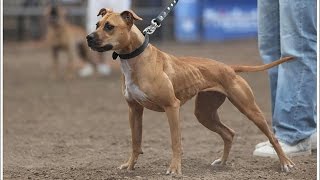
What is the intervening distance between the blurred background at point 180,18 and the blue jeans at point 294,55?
13.6 metres

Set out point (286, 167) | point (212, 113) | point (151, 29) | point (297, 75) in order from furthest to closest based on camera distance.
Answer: point (297, 75) < point (212, 113) < point (286, 167) < point (151, 29)

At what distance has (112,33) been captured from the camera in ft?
15.5

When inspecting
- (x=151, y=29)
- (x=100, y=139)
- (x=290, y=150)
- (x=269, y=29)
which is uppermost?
(x=151, y=29)

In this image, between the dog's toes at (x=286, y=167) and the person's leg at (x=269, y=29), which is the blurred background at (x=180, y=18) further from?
the dog's toes at (x=286, y=167)

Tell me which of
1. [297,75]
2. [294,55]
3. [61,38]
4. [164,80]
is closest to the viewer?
[164,80]

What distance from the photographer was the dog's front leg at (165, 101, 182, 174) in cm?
483

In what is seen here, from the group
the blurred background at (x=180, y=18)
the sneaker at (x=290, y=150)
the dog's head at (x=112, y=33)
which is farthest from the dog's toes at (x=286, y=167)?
the blurred background at (x=180, y=18)

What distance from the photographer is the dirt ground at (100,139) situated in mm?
5199

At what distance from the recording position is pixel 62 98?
1036 cm

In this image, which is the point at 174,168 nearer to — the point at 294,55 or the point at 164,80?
the point at 164,80

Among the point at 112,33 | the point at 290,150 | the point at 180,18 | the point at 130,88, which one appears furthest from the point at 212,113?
the point at 180,18

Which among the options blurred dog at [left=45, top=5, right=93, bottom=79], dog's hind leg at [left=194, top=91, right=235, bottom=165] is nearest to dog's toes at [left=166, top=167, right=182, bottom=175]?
dog's hind leg at [left=194, top=91, right=235, bottom=165]

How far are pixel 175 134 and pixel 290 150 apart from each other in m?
1.25

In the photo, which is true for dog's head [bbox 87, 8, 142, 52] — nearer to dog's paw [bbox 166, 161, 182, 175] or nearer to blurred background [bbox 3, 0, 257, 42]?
dog's paw [bbox 166, 161, 182, 175]
